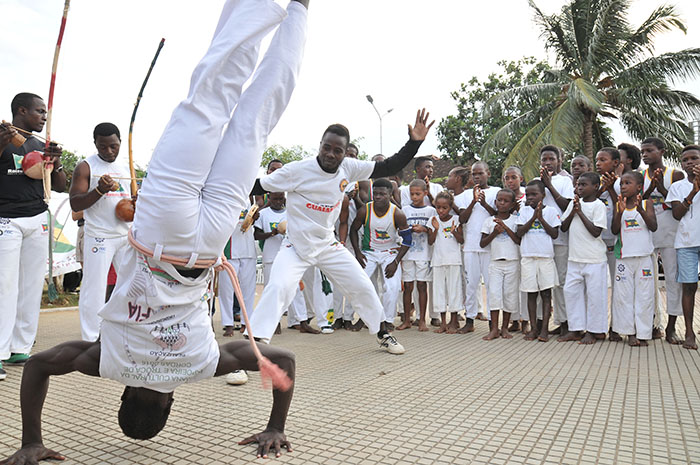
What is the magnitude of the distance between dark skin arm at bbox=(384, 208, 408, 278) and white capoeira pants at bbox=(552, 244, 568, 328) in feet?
6.22

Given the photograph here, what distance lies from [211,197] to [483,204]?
17.0ft

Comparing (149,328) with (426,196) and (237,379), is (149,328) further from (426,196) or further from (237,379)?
(426,196)

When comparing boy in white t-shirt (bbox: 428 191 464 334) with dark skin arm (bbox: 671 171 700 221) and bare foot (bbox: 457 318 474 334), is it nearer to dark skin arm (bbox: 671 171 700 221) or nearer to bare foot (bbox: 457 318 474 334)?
bare foot (bbox: 457 318 474 334)

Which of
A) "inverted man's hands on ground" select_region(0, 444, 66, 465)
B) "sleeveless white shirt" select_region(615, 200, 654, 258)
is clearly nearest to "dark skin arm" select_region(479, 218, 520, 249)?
"sleeveless white shirt" select_region(615, 200, 654, 258)

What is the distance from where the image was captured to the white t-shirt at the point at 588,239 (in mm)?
6305

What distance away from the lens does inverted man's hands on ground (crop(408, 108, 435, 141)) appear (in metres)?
4.33

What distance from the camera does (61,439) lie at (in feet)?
10.1

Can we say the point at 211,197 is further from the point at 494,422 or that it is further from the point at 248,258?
the point at 248,258

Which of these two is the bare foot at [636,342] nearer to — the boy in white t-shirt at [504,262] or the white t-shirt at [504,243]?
the boy in white t-shirt at [504,262]

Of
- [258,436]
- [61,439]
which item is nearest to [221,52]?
[258,436]

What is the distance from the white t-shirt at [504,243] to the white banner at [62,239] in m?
7.63

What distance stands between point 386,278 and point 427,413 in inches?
150

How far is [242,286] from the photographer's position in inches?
282

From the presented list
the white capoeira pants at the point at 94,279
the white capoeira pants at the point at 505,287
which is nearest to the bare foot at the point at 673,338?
the white capoeira pants at the point at 505,287
